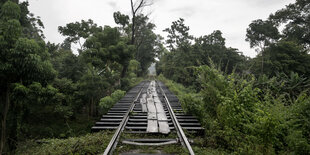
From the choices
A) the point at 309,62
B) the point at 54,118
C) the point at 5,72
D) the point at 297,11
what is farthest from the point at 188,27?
the point at 5,72

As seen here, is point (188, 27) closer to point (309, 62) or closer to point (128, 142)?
point (309, 62)

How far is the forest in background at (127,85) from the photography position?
345 centimetres

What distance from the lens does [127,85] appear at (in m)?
17.3

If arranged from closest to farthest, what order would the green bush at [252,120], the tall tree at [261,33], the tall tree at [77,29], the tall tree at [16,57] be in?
the green bush at [252,120] → the tall tree at [16,57] → the tall tree at [77,29] → the tall tree at [261,33]

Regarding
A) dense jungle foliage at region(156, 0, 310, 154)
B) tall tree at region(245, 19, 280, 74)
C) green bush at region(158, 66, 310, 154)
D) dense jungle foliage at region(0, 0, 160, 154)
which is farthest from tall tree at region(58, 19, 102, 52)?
tall tree at region(245, 19, 280, 74)

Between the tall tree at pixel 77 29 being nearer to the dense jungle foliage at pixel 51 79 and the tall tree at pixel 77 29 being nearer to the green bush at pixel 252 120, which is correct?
the dense jungle foliage at pixel 51 79

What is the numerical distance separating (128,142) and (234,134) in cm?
228

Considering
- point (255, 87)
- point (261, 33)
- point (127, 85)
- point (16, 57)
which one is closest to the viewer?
point (16, 57)

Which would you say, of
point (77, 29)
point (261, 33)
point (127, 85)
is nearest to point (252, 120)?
point (127, 85)

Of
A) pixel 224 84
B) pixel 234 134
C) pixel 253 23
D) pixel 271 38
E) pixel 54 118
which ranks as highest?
pixel 253 23

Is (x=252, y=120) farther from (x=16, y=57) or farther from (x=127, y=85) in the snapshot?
(x=127, y=85)

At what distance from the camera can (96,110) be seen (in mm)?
14281

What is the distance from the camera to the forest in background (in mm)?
3445

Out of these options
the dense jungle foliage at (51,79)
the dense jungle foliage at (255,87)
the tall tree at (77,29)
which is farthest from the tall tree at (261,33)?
the tall tree at (77,29)
